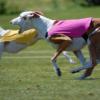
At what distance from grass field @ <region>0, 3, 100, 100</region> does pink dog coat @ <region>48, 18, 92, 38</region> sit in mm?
991

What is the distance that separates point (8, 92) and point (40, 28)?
3.58m

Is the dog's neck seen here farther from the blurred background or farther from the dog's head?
the blurred background

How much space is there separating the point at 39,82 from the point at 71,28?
1.73m

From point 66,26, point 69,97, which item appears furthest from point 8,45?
point 69,97

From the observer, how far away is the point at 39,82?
1457 cm

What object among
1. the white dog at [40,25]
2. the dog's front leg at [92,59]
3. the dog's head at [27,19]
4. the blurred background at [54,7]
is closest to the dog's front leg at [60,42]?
the white dog at [40,25]

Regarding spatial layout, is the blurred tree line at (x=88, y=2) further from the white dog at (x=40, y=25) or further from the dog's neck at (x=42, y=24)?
the dog's neck at (x=42, y=24)

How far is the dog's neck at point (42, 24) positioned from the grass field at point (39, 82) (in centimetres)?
102

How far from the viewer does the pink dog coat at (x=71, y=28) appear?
1548 cm

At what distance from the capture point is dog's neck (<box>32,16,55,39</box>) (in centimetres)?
1603

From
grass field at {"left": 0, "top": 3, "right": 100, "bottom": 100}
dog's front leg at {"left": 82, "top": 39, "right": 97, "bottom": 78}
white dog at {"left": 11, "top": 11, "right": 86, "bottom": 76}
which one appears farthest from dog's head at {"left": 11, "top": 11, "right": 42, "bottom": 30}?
dog's front leg at {"left": 82, "top": 39, "right": 97, "bottom": 78}

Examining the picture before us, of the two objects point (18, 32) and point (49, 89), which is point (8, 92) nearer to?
point (49, 89)

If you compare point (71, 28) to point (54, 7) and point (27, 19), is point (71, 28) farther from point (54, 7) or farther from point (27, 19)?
point (54, 7)

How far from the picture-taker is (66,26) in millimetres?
15711
